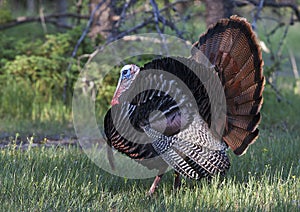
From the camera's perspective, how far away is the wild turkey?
4727 mm

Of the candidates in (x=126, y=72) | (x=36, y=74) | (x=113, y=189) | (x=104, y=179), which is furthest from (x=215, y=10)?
(x=113, y=189)

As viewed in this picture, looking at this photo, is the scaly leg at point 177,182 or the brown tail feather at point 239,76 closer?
the brown tail feather at point 239,76

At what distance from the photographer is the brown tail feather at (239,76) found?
4.81 meters

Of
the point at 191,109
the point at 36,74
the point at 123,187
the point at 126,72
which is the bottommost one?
the point at 36,74

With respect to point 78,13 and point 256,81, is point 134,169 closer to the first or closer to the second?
point 256,81

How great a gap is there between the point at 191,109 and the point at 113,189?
3.34 feet

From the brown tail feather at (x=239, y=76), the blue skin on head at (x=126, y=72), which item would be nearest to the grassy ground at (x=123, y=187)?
the brown tail feather at (x=239, y=76)

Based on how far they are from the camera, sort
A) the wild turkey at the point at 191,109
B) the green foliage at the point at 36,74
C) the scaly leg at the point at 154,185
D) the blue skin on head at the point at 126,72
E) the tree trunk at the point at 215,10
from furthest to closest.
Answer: the green foliage at the point at 36,74 < the tree trunk at the point at 215,10 < the blue skin on head at the point at 126,72 < the scaly leg at the point at 154,185 < the wild turkey at the point at 191,109

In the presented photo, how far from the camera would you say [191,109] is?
485cm

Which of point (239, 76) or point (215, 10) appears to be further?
point (215, 10)

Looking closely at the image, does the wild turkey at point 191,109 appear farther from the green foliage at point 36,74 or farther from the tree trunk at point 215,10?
the green foliage at point 36,74

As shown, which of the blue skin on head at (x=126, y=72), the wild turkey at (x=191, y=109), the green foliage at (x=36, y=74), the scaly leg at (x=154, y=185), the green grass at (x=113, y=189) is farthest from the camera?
the green foliage at (x=36, y=74)

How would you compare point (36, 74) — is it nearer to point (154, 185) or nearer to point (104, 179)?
Answer: point (104, 179)

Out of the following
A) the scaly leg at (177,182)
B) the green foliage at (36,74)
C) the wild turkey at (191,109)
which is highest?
the wild turkey at (191,109)
